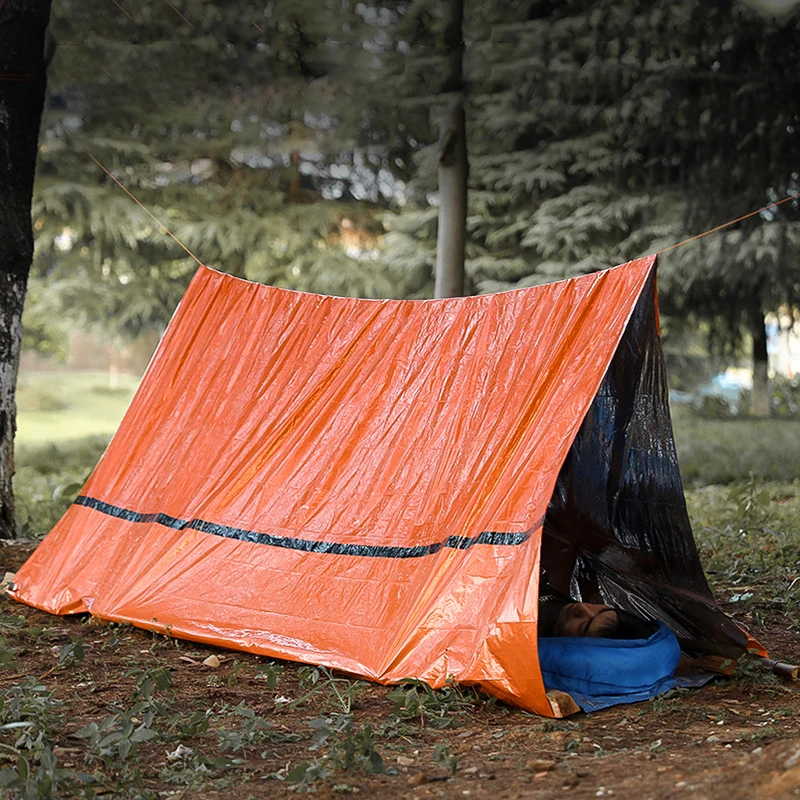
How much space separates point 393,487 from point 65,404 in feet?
67.0

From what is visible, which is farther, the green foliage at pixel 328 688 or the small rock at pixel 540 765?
the green foliage at pixel 328 688

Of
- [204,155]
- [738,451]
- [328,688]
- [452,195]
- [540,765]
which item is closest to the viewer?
[540,765]

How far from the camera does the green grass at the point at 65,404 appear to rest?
21156 millimetres

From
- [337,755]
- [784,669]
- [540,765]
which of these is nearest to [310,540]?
[337,755]

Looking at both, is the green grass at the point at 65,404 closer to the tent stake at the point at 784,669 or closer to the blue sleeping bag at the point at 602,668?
the blue sleeping bag at the point at 602,668

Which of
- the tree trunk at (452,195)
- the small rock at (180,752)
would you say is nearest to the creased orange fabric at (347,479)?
the small rock at (180,752)

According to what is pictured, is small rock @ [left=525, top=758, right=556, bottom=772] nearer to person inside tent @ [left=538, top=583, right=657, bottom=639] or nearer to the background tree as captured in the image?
person inside tent @ [left=538, top=583, right=657, bottom=639]

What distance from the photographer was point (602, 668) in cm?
349

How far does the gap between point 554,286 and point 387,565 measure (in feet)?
4.50

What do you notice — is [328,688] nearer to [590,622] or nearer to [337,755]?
[337,755]

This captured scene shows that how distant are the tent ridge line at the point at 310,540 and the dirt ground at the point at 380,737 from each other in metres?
0.54

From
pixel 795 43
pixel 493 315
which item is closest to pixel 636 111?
pixel 795 43

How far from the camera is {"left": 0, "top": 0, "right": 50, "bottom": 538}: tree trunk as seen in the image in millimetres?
5570

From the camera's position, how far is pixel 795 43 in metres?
6.45
